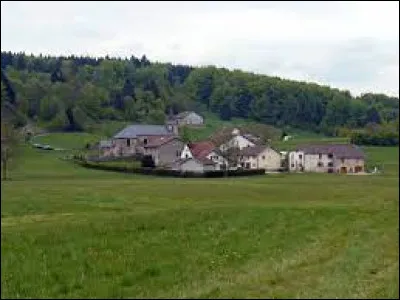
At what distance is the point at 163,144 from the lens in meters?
121

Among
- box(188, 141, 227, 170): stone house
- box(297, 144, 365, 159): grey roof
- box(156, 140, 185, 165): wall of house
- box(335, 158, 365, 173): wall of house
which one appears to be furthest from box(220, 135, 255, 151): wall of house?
box(335, 158, 365, 173): wall of house

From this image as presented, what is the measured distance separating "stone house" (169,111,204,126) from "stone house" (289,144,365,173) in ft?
113

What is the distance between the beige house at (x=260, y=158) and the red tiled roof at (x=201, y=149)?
21.9 feet

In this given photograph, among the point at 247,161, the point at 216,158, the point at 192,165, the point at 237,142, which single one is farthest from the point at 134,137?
the point at 192,165

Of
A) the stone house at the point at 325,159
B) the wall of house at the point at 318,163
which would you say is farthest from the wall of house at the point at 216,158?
the wall of house at the point at 318,163

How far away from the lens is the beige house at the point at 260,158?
123 meters

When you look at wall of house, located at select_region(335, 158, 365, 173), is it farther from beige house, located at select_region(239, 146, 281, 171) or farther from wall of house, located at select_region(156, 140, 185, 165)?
wall of house, located at select_region(156, 140, 185, 165)

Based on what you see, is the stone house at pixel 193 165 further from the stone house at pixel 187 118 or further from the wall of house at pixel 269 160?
the stone house at pixel 187 118

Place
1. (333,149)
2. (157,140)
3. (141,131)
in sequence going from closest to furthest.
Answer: (333,149), (157,140), (141,131)

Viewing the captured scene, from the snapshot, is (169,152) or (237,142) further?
(237,142)

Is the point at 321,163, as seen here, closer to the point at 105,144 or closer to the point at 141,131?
the point at 141,131

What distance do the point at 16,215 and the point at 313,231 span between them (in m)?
14.7

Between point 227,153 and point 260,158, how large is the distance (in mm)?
6085

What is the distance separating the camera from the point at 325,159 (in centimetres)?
11838
